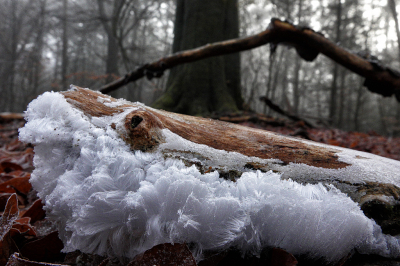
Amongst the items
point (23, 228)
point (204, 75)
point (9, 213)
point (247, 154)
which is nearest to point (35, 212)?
point (23, 228)

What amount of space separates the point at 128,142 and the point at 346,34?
1840 cm

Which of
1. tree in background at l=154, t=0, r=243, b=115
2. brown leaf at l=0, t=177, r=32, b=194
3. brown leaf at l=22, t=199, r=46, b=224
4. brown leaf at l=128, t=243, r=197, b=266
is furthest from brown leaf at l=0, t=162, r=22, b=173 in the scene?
tree in background at l=154, t=0, r=243, b=115

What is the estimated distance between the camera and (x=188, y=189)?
2.29 feet

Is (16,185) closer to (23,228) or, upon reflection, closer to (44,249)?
(23,228)

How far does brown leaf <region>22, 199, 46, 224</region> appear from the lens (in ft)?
3.56

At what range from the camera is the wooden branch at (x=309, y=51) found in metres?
2.40

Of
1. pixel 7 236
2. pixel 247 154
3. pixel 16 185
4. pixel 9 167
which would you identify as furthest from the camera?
pixel 9 167

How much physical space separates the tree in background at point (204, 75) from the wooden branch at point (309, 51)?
2.18 metres

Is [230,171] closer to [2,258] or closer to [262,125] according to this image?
[2,258]

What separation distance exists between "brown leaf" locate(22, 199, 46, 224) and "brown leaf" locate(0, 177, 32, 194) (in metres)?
0.36

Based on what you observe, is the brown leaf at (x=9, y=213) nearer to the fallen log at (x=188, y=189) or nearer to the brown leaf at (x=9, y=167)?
the fallen log at (x=188, y=189)

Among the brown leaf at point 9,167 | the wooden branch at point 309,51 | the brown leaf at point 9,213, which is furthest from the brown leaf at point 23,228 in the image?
the wooden branch at point 309,51

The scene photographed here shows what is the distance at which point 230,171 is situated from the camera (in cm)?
83

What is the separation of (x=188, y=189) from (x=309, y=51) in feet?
8.35
